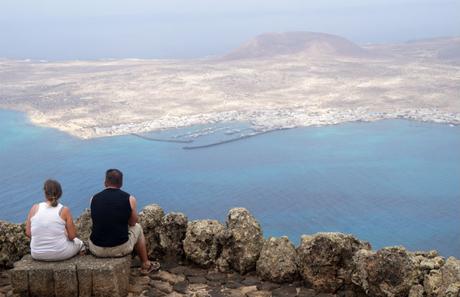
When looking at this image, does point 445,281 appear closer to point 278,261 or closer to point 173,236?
point 278,261

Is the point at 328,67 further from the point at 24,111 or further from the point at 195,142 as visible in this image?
the point at 24,111

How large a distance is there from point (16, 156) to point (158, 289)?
39860mm

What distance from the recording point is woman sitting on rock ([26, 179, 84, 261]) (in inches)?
250

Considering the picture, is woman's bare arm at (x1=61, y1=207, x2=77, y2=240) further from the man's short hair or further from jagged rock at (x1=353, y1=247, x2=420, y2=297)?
jagged rock at (x1=353, y1=247, x2=420, y2=297)

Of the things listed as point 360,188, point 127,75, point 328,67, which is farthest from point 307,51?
point 360,188

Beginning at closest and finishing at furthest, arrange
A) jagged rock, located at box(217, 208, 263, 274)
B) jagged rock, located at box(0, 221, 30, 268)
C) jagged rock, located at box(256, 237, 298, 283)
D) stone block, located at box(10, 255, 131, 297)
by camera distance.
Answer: stone block, located at box(10, 255, 131, 297) < jagged rock, located at box(256, 237, 298, 283) < jagged rock, located at box(217, 208, 263, 274) < jagged rock, located at box(0, 221, 30, 268)

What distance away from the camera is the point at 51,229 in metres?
6.35

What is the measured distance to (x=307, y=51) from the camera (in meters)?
77.1

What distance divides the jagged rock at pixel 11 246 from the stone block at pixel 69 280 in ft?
3.60

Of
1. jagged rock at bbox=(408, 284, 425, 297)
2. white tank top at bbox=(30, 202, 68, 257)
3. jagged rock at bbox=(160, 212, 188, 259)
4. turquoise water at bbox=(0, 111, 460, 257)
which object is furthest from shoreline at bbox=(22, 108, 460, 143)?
jagged rock at bbox=(408, 284, 425, 297)

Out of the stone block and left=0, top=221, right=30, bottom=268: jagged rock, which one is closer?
the stone block

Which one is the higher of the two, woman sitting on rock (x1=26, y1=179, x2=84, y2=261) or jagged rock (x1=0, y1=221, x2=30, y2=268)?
woman sitting on rock (x1=26, y1=179, x2=84, y2=261)

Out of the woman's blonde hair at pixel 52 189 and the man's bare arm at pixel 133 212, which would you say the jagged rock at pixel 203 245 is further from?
the woman's blonde hair at pixel 52 189

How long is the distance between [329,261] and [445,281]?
53.0 inches
